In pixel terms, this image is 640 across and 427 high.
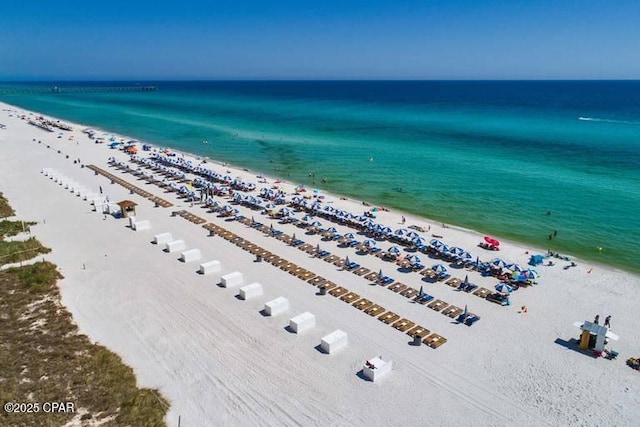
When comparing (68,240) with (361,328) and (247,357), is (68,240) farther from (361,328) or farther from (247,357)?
(361,328)

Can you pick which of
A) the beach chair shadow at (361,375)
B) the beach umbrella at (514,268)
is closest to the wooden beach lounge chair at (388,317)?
the beach chair shadow at (361,375)

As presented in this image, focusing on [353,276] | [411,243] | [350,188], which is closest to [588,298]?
[411,243]

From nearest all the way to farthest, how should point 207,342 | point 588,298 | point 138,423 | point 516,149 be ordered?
point 138,423
point 207,342
point 588,298
point 516,149

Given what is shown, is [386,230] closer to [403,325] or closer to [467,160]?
[403,325]

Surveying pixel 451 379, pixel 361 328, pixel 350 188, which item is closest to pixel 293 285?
pixel 361 328

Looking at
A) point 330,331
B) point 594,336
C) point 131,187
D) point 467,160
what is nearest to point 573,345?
point 594,336

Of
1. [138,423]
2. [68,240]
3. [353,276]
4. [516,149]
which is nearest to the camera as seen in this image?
[138,423]

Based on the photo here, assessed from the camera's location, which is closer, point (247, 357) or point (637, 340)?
point (247, 357)
